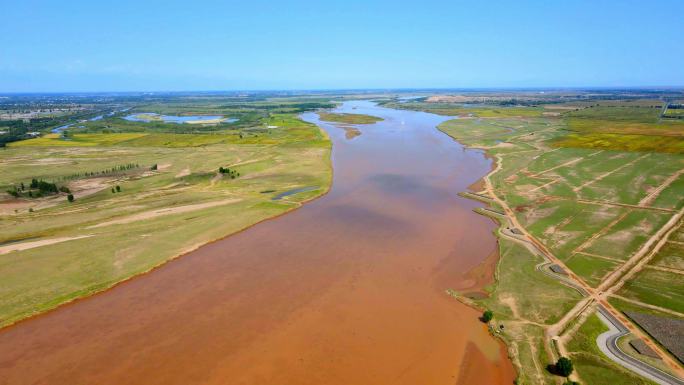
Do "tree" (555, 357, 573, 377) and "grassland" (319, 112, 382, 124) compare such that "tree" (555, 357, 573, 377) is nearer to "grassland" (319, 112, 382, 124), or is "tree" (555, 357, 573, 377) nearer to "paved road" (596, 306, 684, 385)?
"paved road" (596, 306, 684, 385)

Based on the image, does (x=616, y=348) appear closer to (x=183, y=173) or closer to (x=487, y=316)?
(x=487, y=316)

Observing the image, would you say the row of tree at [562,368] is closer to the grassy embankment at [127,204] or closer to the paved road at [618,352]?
the paved road at [618,352]

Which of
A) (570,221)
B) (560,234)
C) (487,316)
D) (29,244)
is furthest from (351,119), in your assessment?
(487,316)

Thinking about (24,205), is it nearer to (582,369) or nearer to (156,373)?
(156,373)

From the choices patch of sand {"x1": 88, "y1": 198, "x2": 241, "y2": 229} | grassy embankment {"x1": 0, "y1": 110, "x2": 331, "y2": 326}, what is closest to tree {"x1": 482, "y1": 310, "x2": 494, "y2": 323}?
grassy embankment {"x1": 0, "y1": 110, "x2": 331, "y2": 326}

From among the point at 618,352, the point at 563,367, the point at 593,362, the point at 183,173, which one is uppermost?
the point at 183,173

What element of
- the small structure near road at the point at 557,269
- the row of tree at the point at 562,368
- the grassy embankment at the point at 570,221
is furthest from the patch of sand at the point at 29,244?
the small structure near road at the point at 557,269
